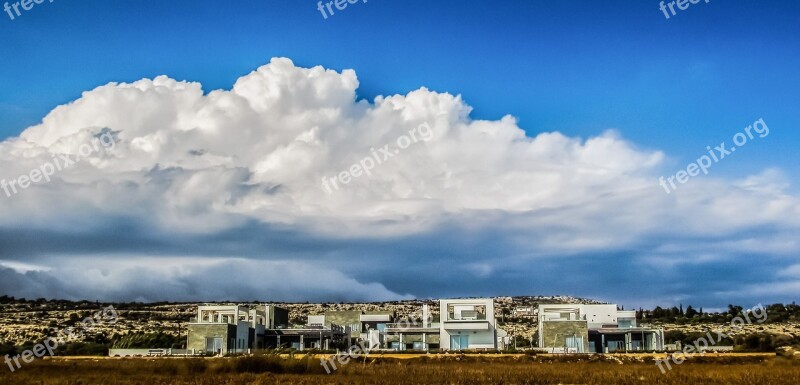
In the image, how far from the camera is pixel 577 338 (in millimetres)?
70250

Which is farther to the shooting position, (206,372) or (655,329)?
(655,329)

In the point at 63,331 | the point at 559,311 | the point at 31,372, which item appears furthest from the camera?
the point at 63,331

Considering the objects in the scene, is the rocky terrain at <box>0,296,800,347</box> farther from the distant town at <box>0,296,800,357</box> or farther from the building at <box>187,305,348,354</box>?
the building at <box>187,305,348,354</box>

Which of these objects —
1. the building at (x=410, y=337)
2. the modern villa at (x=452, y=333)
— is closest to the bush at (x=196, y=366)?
the modern villa at (x=452, y=333)

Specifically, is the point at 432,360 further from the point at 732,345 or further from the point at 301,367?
the point at 732,345

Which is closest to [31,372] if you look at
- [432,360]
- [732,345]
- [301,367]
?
[301,367]

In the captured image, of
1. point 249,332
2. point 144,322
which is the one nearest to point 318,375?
point 249,332

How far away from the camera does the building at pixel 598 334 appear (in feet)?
230

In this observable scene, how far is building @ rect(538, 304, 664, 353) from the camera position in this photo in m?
70.2

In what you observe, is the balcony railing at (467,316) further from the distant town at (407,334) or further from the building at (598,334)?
the building at (598,334)

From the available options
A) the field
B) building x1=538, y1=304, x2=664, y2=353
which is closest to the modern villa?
building x1=538, y1=304, x2=664, y2=353

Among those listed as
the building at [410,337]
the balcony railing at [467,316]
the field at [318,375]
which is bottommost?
the field at [318,375]

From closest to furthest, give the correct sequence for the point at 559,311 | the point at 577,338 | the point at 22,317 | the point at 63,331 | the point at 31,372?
1. the point at 31,372
2. the point at 577,338
3. the point at 559,311
4. the point at 63,331
5. the point at 22,317

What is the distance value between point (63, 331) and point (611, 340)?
200 feet
